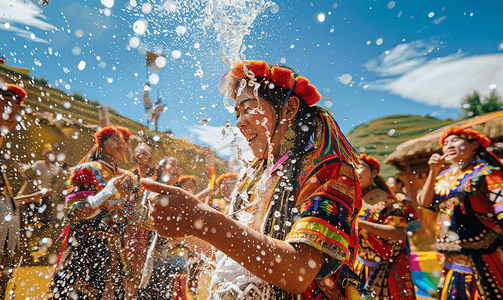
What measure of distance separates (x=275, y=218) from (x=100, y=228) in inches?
128

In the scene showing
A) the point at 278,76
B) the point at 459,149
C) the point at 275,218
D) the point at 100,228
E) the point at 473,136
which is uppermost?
the point at 473,136

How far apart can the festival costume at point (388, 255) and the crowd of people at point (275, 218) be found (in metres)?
0.02

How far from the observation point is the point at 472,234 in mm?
2783

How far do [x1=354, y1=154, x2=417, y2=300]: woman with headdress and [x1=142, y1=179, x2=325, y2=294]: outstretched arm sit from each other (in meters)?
2.77

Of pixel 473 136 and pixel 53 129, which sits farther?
pixel 53 129

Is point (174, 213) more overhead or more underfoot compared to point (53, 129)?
more underfoot

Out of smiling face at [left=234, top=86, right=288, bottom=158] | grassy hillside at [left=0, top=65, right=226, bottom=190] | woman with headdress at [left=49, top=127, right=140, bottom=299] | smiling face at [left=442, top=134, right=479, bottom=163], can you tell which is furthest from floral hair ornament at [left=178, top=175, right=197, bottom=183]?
smiling face at [left=442, top=134, right=479, bottom=163]

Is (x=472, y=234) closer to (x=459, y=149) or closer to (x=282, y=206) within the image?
(x=459, y=149)

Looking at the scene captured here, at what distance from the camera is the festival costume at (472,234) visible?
261 centimetres

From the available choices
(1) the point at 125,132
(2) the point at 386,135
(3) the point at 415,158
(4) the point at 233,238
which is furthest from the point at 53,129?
(2) the point at 386,135

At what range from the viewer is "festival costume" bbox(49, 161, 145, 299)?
3.29 m

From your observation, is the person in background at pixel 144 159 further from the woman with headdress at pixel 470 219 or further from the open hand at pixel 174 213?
the woman with headdress at pixel 470 219

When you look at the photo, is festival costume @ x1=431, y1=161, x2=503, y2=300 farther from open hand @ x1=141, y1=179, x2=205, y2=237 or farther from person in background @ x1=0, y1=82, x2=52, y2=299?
person in background @ x1=0, y1=82, x2=52, y2=299

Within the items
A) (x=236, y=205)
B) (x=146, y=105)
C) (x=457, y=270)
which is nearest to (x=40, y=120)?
(x=146, y=105)
